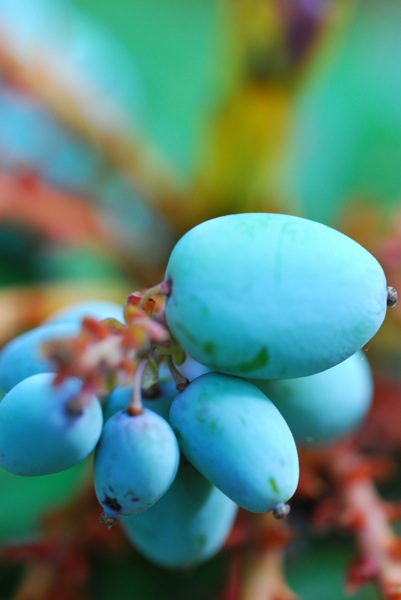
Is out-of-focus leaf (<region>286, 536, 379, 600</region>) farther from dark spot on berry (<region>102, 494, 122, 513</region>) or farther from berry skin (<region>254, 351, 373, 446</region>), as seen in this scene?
dark spot on berry (<region>102, 494, 122, 513</region>)

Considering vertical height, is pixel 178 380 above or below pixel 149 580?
above

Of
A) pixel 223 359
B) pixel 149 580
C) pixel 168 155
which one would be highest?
pixel 223 359

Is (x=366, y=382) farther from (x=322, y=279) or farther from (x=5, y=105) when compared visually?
(x=5, y=105)

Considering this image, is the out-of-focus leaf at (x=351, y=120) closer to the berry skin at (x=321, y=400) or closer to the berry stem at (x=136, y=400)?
the berry skin at (x=321, y=400)

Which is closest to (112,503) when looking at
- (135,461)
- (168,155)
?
(135,461)

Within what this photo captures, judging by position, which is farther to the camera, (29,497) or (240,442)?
(29,497)

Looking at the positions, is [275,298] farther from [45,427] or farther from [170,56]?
[170,56]

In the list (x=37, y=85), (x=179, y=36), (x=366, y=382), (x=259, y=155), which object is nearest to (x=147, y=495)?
(x=366, y=382)

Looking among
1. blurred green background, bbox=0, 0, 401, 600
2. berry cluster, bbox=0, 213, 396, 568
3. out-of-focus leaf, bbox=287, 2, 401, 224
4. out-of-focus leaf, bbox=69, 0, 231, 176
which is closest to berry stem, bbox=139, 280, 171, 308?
berry cluster, bbox=0, 213, 396, 568
